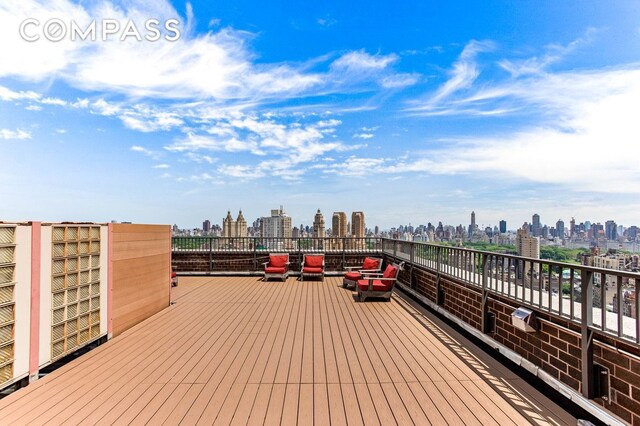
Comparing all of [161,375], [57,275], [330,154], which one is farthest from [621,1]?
[330,154]

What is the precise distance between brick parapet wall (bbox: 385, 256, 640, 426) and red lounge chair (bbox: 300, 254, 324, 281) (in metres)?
5.28

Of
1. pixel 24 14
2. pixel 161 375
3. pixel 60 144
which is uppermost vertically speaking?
pixel 24 14

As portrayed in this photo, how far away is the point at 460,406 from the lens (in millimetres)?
2623

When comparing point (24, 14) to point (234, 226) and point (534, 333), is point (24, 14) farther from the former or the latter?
point (534, 333)

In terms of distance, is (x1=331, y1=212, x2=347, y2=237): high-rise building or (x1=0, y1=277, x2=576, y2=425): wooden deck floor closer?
(x1=0, y1=277, x2=576, y2=425): wooden deck floor

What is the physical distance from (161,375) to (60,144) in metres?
13.1

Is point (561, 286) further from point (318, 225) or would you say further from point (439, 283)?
point (318, 225)

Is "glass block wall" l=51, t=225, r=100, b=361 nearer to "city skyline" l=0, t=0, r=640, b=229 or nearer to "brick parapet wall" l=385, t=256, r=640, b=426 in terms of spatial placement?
"city skyline" l=0, t=0, r=640, b=229

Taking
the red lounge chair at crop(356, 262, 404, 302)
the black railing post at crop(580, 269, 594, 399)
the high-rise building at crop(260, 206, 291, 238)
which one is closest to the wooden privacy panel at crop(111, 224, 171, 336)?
the red lounge chair at crop(356, 262, 404, 302)

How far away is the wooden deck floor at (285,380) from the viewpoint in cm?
250

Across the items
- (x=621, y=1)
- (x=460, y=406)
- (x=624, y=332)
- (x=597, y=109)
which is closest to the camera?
(x=624, y=332)

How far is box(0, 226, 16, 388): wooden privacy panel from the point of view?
277cm

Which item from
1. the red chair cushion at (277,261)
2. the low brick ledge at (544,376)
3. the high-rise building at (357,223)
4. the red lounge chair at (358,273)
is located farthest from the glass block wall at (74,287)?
the high-rise building at (357,223)

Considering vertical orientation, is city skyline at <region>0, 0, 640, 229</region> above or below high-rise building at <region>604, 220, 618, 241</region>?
above
